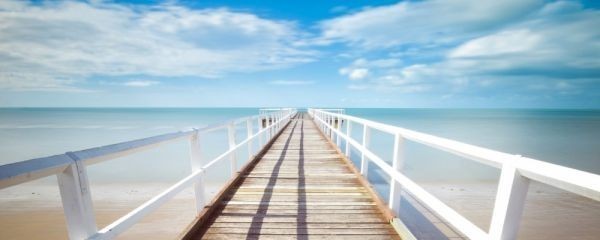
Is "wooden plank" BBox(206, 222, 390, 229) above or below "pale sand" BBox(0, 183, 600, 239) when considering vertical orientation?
above

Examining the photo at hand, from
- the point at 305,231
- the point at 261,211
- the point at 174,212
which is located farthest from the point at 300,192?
the point at 174,212

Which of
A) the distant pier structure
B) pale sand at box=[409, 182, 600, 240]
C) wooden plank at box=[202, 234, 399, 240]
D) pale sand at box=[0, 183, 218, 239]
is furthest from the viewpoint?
pale sand at box=[0, 183, 218, 239]

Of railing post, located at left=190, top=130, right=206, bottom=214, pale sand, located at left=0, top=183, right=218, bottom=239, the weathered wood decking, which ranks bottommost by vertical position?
pale sand, located at left=0, top=183, right=218, bottom=239

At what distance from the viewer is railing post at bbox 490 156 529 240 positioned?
129 centimetres

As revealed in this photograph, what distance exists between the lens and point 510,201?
132cm

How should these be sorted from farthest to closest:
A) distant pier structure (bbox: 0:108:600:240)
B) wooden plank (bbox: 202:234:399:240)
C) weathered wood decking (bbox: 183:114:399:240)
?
weathered wood decking (bbox: 183:114:399:240) < wooden plank (bbox: 202:234:399:240) < distant pier structure (bbox: 0:108:600:240)

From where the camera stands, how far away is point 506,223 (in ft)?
4.35

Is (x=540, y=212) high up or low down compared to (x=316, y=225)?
down

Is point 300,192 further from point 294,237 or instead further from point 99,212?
point 99,212

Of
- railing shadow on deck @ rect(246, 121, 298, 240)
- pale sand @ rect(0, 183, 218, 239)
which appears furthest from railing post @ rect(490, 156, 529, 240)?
pale sand @ rect(0, 183, 218, 239)

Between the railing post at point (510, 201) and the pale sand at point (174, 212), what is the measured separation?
6633mm

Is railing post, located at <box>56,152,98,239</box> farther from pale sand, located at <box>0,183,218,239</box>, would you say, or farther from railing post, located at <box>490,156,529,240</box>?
pale sand, located at <box>0,183,218,239</box>

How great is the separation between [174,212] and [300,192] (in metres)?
6.70

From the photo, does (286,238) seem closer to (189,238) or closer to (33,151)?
(189,238)
